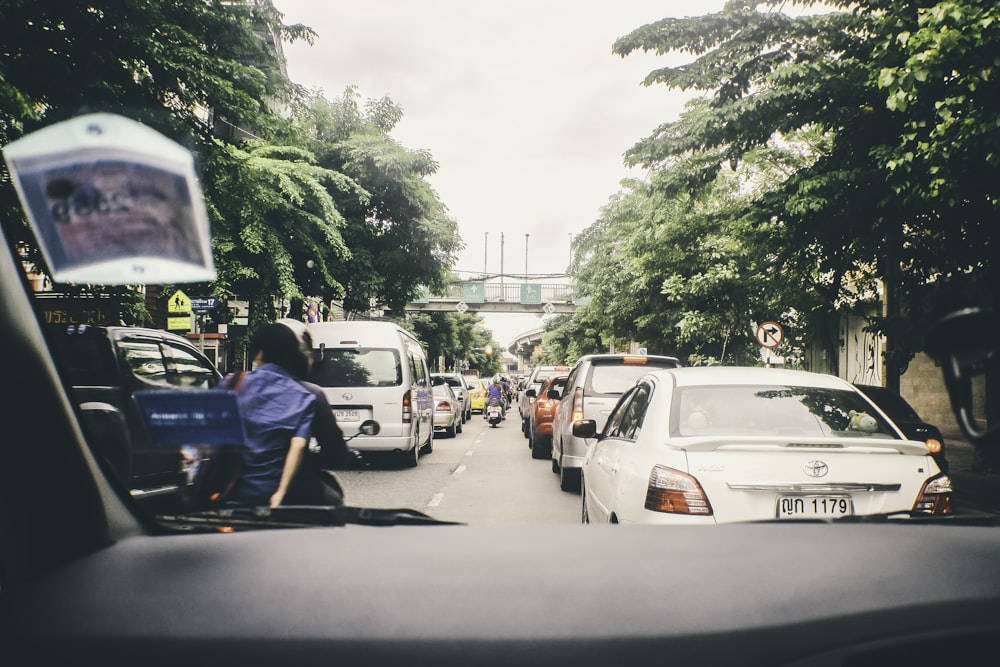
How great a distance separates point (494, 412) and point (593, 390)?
1569 centimetres

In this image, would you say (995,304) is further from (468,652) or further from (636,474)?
(636,474)

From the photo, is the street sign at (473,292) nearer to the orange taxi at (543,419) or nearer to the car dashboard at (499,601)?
the car dashboard at (499,601)

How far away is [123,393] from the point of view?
1.63 m

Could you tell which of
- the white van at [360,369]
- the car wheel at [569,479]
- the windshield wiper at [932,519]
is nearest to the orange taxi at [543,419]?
the car wheel at [569,479]

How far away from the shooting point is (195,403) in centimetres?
160

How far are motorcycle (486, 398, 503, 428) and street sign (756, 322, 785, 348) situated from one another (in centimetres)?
977

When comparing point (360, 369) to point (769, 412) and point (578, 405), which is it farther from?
point (578, 405)

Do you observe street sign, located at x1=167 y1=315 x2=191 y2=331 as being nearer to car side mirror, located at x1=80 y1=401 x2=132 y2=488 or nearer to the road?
car side mirror, located at x1=80 y1=401 x2=132 y2=488

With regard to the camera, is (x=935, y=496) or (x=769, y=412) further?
(x=769, y=412)

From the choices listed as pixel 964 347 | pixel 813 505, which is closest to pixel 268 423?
pixel 964 347

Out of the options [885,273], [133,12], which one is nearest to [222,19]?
[133,12]

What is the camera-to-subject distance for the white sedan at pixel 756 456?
2.92 metres

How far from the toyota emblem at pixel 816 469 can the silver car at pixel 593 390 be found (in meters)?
6.56

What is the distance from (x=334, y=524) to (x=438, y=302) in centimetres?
97
